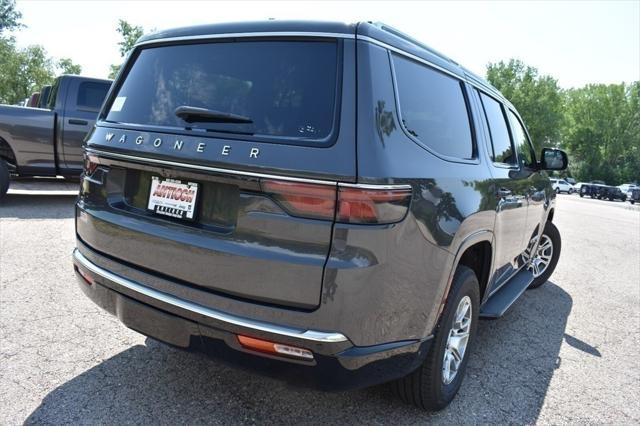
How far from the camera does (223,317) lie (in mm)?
1970

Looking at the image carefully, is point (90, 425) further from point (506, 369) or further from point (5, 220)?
point (5, 220)

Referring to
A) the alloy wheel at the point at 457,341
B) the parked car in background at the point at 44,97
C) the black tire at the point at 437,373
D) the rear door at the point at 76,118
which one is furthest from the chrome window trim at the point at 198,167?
the parked car in background at the point at 44,97

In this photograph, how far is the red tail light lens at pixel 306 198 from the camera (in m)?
1.85

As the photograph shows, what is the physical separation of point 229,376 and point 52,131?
22.3 ft

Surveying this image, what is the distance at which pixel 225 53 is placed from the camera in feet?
7.49

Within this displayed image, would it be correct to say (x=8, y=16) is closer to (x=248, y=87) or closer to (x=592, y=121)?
(x=248, y=87)

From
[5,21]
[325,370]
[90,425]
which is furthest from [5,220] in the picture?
[5,21]

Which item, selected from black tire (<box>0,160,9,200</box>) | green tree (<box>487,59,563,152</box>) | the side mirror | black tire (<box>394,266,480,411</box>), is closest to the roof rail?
black tire (<box>394,266,480,411</box>)

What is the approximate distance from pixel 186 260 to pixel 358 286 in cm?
80

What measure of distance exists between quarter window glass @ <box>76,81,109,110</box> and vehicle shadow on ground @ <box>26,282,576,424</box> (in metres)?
6.40

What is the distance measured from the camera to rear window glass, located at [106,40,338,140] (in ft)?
6.57

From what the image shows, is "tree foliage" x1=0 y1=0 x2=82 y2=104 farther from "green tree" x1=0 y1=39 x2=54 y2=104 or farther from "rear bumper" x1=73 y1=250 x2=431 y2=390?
"rear bumper" x1=73 y1=250 x2=431 y2=390

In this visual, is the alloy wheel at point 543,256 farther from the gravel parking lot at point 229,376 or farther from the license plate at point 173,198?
the license plate at point 173,198

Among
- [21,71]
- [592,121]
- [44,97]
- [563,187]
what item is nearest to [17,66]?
[21,71]
